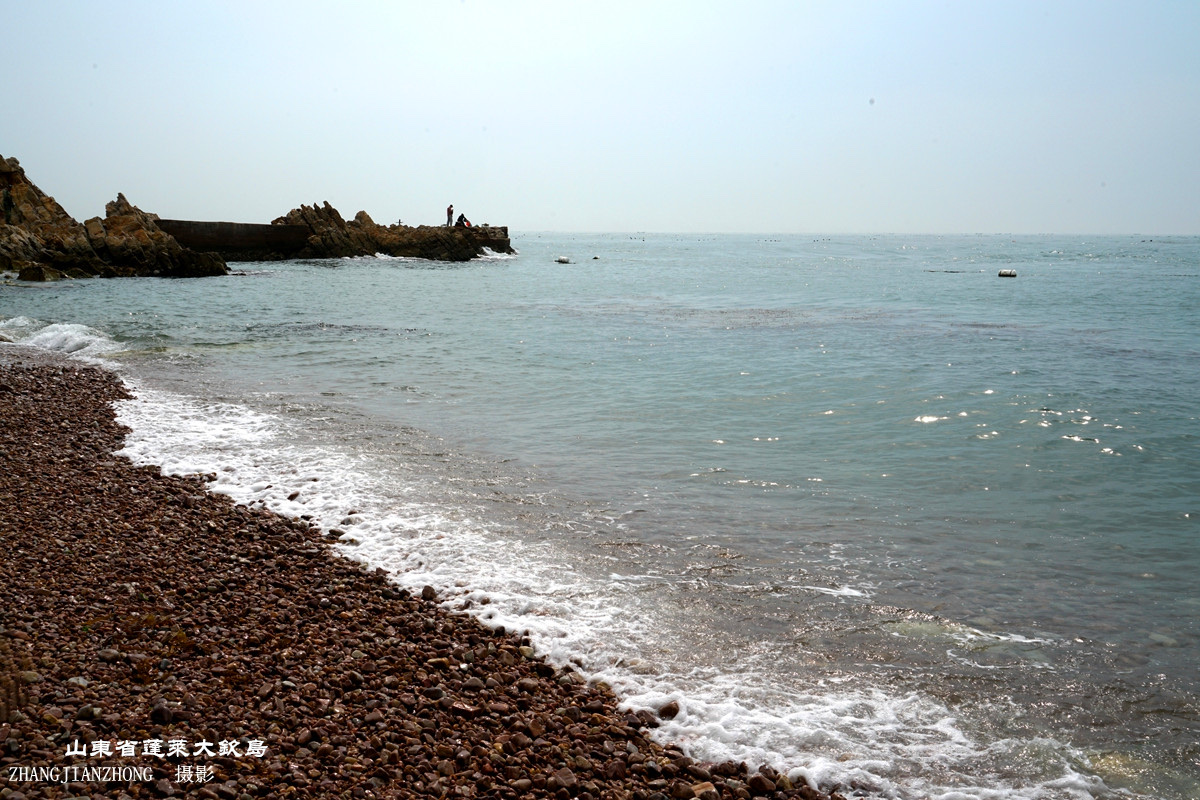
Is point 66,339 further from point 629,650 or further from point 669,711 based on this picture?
point 669,711

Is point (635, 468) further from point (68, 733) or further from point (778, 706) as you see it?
point (68, 733)

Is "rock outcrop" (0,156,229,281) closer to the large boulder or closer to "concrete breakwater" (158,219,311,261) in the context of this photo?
the large boulder

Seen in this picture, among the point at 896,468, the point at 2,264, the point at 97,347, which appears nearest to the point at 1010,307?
the point at 896,468

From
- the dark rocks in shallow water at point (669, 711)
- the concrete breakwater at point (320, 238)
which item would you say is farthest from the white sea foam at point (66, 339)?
the concrete breakwater at point (320, 238)

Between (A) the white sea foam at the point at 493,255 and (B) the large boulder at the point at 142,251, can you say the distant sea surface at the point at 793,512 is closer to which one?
(B) the large boulder at the point at 142,251

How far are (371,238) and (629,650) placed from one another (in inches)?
2896

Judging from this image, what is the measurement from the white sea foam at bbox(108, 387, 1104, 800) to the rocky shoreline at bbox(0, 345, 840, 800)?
0.95 ft

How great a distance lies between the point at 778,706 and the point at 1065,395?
14.0 m

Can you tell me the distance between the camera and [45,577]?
20.2 ft

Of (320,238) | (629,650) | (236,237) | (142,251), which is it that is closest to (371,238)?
(320,238)

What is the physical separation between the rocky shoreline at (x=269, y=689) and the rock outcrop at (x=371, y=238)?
65.5 metres

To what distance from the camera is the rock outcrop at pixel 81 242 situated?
146 feet

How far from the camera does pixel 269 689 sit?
4.86 meters

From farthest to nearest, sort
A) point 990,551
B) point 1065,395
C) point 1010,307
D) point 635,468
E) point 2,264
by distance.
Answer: point 2,264 < point 1010,307 < point 1065,395 < point 635,468 < point 990,551
